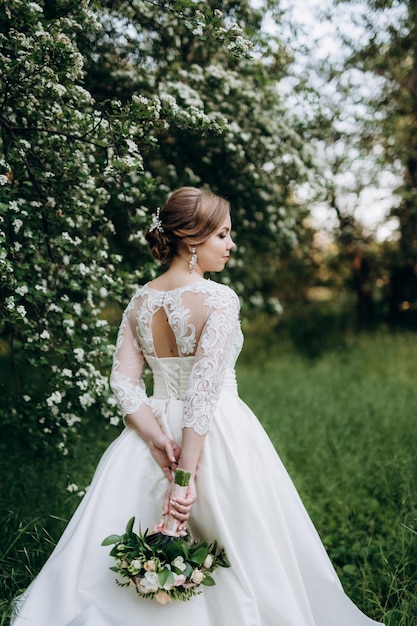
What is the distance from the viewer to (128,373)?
9.02 ft

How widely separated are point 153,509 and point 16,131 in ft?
7.81

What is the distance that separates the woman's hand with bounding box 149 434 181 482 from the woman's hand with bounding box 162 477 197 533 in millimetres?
134

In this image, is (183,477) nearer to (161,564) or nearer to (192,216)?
(161,564)

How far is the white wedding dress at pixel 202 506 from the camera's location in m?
2.42

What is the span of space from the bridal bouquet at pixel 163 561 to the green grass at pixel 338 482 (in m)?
0.70

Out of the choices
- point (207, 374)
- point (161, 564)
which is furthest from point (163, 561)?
point (207, 374)

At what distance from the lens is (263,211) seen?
5566 millimetres

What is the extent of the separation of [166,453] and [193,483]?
0.19m

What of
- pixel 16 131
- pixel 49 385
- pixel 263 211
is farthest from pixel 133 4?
pixel 49 385

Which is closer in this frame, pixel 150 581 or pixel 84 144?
pixel 150 581

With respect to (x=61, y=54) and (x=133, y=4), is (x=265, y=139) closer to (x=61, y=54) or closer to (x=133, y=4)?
(x=133, y=4)

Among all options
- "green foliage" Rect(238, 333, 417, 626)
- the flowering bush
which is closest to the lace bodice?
the flowering bush

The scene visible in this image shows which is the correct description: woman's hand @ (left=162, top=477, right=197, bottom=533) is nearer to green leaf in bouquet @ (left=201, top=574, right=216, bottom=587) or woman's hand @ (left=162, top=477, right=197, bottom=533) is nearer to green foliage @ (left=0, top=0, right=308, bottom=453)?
green leaf in bouquet @ (left=201, top=574, right=216, bottom=587)

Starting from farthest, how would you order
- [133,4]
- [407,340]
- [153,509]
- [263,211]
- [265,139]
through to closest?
[407,340], [263,211], [265,139], [133,4], [153,509]
